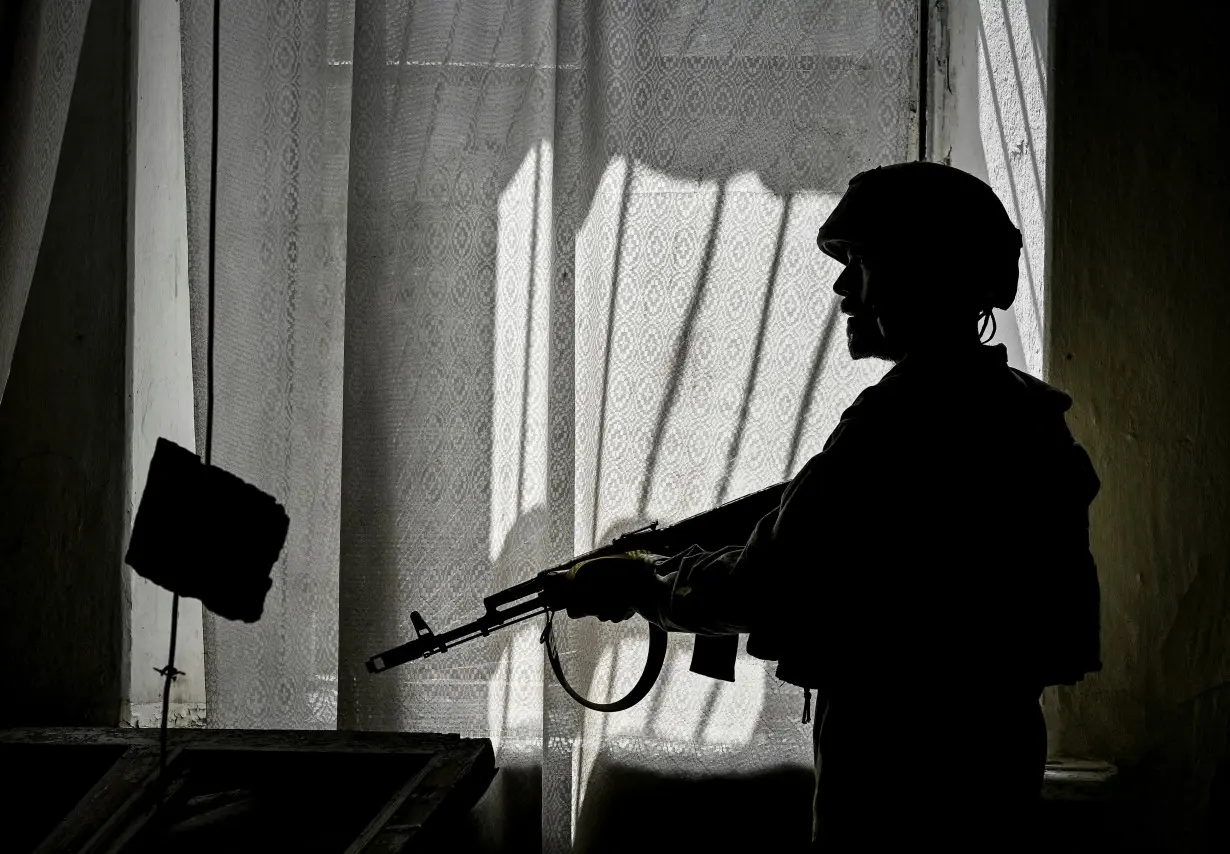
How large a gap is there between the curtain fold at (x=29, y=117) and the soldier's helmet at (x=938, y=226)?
1154mm

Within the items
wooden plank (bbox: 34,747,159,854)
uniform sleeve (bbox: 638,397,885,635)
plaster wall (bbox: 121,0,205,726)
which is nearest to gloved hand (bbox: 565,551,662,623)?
uniform sleeve (bbox: 638,397,885,635)

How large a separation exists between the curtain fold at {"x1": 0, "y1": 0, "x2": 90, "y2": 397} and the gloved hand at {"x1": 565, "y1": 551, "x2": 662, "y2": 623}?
Answer: 945 millimetres

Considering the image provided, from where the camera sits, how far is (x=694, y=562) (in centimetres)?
104

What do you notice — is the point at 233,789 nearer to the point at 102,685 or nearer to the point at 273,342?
the point at 102,685

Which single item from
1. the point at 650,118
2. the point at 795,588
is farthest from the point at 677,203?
the point at 795,588

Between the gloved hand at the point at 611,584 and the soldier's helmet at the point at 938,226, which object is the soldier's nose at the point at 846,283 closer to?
the soldier's helmet at the point at 938,226

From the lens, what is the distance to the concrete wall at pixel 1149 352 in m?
1.41

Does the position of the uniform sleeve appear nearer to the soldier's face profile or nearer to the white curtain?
the soldier's face profile

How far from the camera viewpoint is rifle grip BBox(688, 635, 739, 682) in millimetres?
1215

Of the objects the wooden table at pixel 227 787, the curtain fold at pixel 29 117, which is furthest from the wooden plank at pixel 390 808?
the curtain fold at pixel 29 117

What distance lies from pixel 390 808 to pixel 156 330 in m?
1.01

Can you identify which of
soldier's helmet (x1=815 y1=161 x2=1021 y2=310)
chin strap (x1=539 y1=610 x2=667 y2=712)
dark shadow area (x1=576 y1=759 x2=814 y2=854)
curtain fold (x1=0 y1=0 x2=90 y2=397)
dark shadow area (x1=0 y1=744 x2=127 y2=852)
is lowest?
dark shadow area (x1=576 y1=759 x2=814 y2=854)

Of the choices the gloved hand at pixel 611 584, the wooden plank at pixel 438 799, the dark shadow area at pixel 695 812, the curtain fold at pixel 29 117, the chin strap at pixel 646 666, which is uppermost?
the curtain fold at pixel 29 117

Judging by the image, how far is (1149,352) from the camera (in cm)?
143
